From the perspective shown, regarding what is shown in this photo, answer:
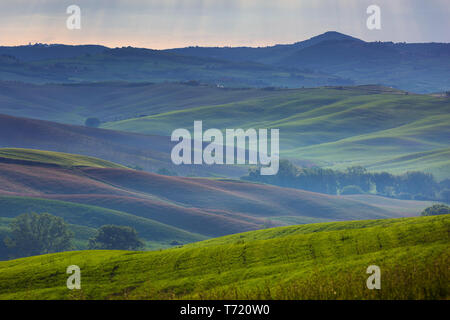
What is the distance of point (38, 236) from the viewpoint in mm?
137125

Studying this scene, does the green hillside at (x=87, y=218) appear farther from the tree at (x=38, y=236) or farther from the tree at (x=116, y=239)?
the tree at (x=116, y=239)

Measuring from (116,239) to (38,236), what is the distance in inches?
688

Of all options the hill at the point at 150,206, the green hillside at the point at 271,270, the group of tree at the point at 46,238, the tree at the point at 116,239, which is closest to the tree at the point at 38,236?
the group of tree at the point at 46,238

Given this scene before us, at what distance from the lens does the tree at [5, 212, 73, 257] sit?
5266 inches

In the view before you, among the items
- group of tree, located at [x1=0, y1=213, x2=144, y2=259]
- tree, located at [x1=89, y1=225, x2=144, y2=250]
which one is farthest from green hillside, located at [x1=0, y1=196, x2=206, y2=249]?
tree, located at [x1=89, y1=225, x2=144, y2=250]

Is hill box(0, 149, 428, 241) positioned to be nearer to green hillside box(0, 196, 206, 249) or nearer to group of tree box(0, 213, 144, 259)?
green hillside box(0, 196, 206, 249)

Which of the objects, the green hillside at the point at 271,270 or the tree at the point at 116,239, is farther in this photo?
the tree at the point at 116,239

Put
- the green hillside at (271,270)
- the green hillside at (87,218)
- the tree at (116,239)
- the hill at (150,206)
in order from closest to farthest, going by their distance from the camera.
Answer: the green hillside at (271,270), the tree at (116,239), the green hillside at (87,218), the hill at (150,206)

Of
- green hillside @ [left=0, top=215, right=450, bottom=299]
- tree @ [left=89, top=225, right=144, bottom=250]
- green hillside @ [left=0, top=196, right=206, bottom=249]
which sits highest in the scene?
green hillside @ [left=0, top=196, right=206, bottom=249]

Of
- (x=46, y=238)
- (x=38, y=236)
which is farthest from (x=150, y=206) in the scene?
(x=38, y=236)

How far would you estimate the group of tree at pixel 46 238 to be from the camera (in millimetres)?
→ 133625

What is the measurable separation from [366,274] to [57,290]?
1421 centimetres

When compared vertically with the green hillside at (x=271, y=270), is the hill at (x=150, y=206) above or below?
above
